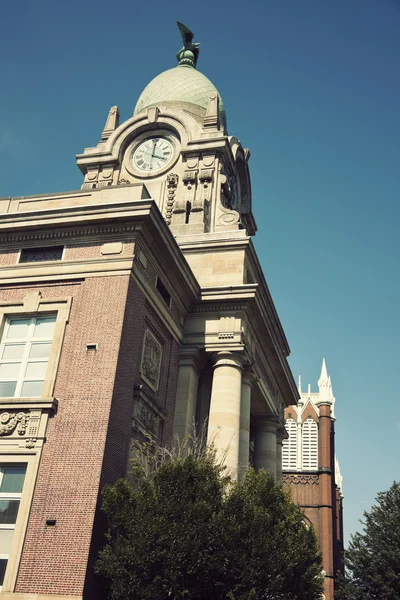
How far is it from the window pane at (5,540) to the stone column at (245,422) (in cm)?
966

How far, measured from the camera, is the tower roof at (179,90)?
42.5 meters

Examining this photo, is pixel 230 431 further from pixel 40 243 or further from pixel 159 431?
pixel 40 243

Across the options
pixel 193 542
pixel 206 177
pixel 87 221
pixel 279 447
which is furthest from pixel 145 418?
pixel 279 447

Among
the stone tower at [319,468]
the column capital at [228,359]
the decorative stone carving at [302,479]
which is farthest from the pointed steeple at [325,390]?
the column capital at [228,359]

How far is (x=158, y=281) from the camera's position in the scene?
2580cm

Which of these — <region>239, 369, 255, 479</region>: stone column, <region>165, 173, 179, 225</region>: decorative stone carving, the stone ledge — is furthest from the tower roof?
the stone ledge

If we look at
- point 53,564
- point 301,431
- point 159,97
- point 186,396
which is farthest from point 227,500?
point 301,431

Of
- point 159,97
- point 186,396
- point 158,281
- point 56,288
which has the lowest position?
point 186,396

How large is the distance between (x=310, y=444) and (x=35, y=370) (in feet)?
213

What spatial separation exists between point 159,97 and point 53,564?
31742 mm

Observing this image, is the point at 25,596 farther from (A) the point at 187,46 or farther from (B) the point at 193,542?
(A) the point at 187,46

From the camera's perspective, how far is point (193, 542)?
661 inches

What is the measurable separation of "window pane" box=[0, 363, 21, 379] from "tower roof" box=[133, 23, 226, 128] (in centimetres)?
2476

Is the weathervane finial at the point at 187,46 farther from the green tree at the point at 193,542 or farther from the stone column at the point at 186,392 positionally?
the green tree at the point at 193,542
